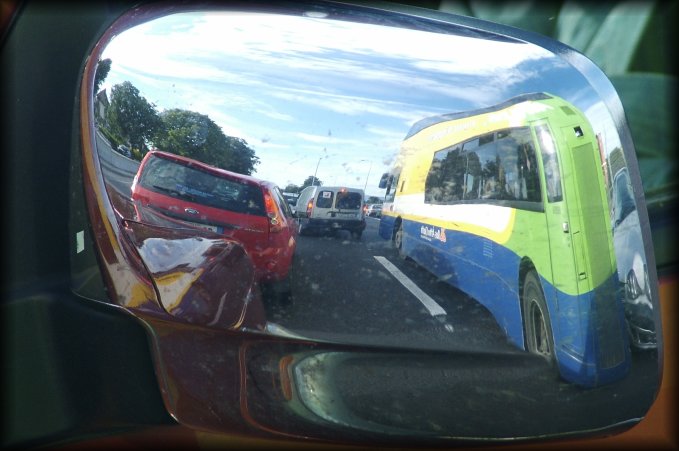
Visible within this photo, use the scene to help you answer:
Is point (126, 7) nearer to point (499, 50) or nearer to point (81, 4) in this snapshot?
point (81, 4)

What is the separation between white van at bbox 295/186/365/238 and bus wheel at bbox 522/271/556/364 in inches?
9.9

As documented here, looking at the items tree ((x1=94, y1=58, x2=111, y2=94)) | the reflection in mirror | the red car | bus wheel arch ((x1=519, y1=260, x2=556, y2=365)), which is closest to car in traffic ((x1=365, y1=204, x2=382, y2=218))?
the reflection in mirror

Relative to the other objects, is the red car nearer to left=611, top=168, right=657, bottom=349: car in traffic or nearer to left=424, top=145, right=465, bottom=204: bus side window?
left=424, top=145, right=465, bottom=204: bus side window

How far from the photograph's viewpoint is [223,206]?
942 millimetres

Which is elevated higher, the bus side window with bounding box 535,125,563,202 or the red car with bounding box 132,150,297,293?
the bus side window with bounding box 535,125,563,202

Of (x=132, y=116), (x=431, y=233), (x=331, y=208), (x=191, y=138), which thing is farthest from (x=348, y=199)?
(x=132, y=116)

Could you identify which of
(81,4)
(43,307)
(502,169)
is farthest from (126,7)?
(502,169)

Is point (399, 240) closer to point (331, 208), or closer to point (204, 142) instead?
point (331, 208)

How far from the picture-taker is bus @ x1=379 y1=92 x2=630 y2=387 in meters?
0.88

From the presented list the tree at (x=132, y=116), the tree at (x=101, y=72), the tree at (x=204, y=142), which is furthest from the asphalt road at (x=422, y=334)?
the tree at (x=101, y=72)

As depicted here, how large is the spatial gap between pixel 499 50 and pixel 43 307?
902mm

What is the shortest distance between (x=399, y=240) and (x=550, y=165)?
24cm

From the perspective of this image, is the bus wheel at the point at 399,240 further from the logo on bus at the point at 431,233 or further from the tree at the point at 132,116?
the tree at the point at 132,116

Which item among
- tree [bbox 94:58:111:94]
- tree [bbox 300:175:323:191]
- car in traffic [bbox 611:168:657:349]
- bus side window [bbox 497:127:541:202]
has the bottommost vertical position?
car in traffic [bbox 611:168:657:349]
